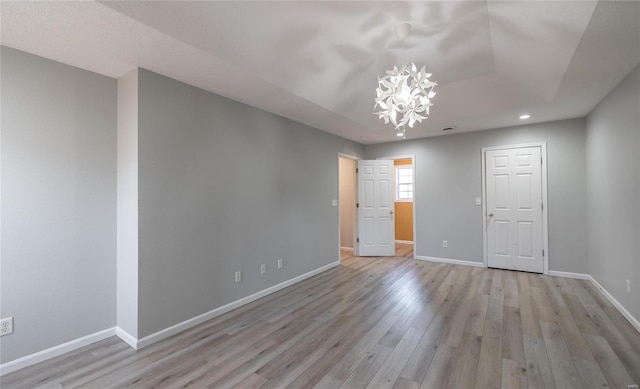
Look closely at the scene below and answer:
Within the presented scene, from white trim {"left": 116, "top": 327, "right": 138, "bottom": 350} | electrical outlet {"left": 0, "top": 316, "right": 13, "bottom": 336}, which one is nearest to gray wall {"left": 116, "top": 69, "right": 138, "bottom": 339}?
white trim {"left": 116, "top": 327, "right": 138, "bottom": 350}

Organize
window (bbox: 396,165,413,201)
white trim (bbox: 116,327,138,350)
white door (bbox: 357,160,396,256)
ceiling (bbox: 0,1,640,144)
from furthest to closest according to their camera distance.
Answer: window (bbox: 396,165,413,201) → white door (bbox: 357,160,396,256) → white trim (bbox: 116,327,138,350) → ceiling (bbox: 0,1,640,144)

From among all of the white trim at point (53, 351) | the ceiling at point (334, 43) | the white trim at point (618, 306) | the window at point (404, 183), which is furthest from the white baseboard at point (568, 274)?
the white trim at point (53, 351)

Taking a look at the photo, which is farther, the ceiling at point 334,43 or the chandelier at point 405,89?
the chandelier at point 405,89

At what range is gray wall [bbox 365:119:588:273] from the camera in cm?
406

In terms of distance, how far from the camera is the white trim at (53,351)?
200cm

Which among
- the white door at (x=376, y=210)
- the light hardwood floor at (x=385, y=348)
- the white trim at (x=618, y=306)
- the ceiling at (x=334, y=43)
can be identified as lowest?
the light hardwood floor at (x=385, y=348)

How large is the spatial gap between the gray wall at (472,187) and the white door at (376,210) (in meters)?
0.47

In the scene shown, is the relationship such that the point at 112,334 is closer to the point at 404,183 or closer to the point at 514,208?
the point at 514,208

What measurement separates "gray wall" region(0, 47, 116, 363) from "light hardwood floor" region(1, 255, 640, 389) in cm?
35

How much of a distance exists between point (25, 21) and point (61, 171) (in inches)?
42.1

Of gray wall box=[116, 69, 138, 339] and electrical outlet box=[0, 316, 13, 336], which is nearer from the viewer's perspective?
electrical outlet box=[0, 316, 13, 336]

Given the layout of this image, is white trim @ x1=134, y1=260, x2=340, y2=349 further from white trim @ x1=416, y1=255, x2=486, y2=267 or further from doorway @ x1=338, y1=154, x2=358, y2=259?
white trim @ x1=416, y1=255, x2=486, y2=267

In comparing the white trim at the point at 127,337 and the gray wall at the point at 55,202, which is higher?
the gray wall at the point at 55,202

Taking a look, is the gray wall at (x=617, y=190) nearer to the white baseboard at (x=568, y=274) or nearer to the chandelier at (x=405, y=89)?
the white baseboard at (x=568, y=274)
